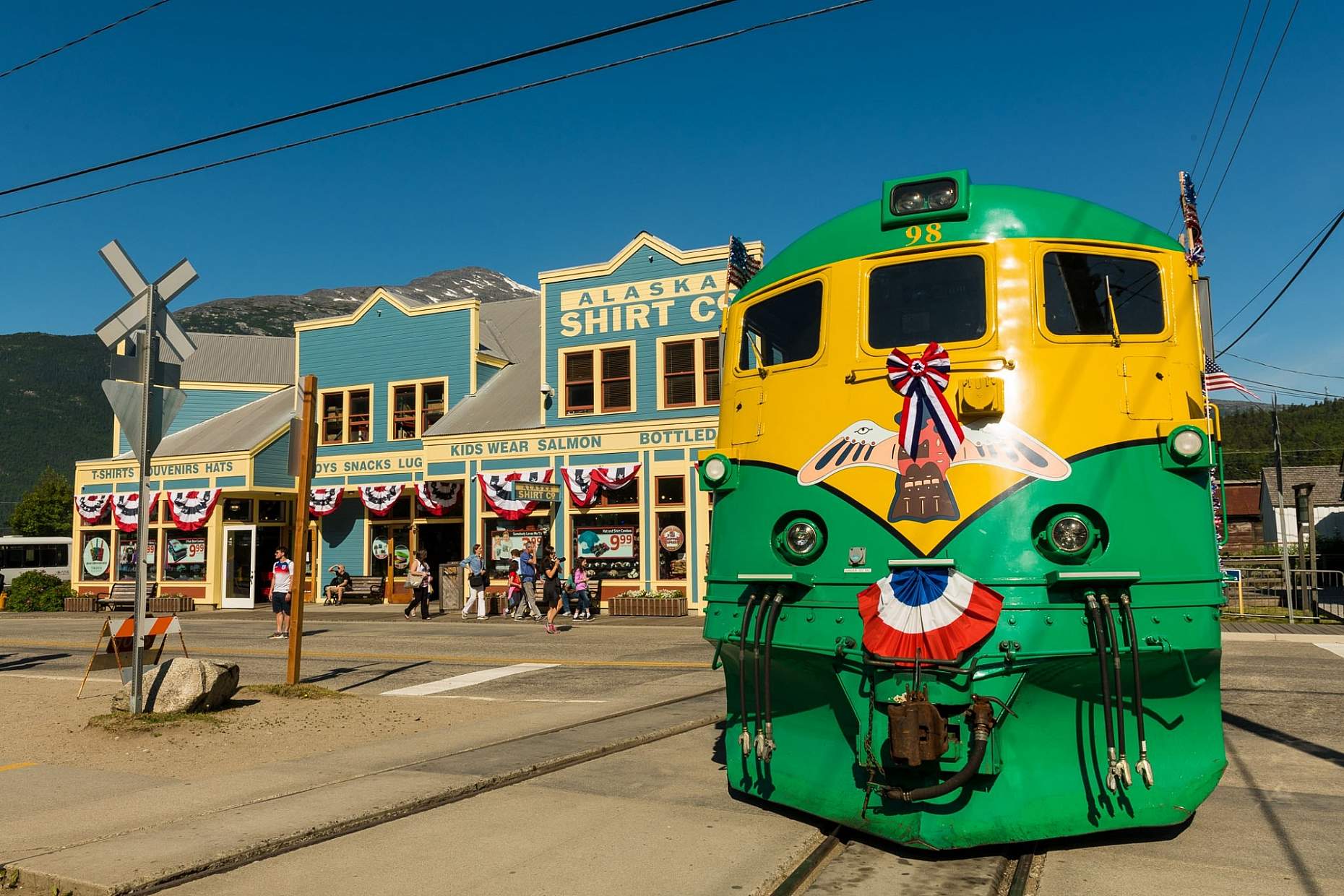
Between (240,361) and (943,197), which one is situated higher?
(240,361)

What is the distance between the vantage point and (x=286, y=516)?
110 feet

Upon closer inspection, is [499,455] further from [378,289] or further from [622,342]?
[378,289]

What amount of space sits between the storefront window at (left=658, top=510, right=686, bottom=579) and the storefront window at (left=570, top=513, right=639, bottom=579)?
2.24 feet

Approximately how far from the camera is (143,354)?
1016 centimetres

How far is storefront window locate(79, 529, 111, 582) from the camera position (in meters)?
34.1

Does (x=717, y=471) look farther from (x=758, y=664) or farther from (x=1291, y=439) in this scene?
(x=1291, y=439)

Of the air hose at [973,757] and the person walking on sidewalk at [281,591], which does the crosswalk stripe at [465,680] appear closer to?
the person walking on sidewalk at [281,591]

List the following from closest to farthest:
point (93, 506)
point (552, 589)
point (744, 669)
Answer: point (744, 669), point (552, 589), point (93, 506)

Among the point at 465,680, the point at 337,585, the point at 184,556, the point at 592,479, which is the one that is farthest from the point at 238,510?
the point at 465,680

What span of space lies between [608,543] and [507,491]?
3.11m

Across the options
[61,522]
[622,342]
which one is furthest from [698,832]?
[61,522]

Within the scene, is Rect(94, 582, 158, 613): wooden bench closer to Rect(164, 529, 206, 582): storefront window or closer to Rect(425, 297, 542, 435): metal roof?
Rect(164, 529, 206, 582): storefront window

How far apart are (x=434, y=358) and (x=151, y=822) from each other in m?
26.0

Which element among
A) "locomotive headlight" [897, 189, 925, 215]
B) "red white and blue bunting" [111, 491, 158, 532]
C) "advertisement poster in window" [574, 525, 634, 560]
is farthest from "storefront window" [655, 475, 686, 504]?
"locomotive headlight" [897, 189, 925, 215]
